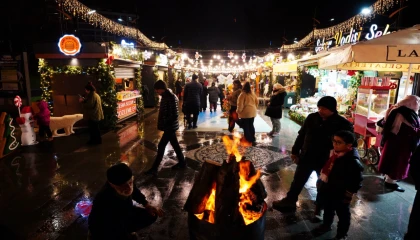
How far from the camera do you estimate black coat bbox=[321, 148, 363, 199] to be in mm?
3213

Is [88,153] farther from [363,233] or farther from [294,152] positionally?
[363,233]

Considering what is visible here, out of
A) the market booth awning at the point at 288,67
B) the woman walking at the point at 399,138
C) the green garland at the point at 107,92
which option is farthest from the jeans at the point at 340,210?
the market booth awning at the point at 288,67

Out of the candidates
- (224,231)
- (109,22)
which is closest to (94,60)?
(109,22)

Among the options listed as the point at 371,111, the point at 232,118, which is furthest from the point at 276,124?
the point at 371,111

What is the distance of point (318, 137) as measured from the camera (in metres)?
3.83

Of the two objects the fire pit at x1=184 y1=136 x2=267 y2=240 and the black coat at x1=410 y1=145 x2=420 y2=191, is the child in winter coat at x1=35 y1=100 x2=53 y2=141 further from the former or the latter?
the black coat at x1=410 y1=145 x2=420 y2=191

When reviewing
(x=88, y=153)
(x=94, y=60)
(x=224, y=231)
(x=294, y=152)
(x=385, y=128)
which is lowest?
(x=88, y=153)

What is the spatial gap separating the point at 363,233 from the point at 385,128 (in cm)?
232

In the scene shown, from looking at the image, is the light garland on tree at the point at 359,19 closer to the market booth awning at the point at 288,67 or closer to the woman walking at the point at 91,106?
the market booth awning at the point at 288,67

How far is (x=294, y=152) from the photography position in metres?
4.21

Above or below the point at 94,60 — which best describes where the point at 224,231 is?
below

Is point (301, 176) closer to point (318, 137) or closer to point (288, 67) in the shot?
point (318, 137)

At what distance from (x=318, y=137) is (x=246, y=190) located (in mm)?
1576

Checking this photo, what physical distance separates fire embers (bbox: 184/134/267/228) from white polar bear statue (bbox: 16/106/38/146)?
7808 millimetres
